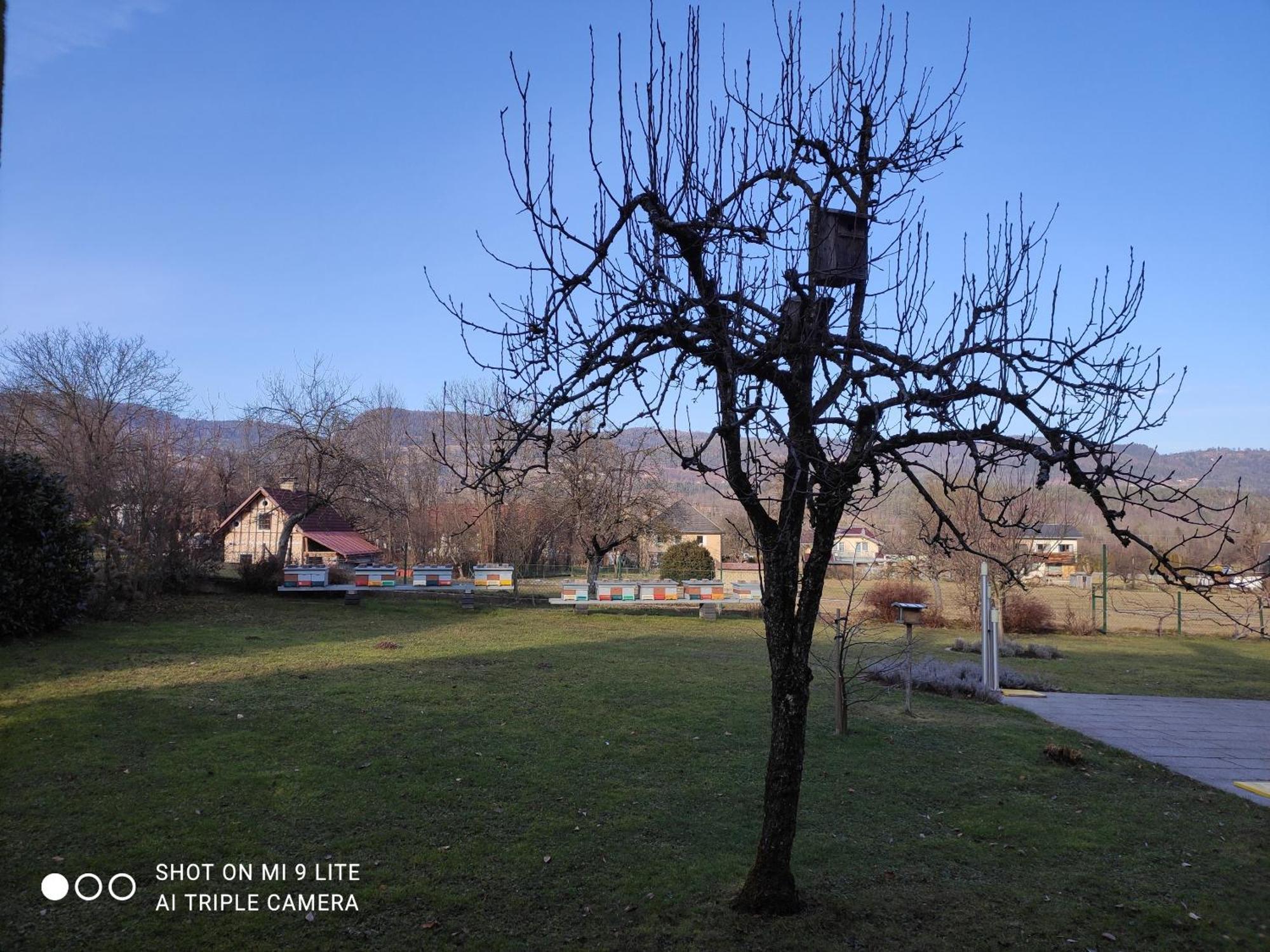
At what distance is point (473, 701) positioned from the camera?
877cm

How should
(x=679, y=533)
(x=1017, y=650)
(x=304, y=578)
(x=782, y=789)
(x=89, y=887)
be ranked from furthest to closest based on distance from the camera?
(x=679, y=533)
(x=304, y=578)
(x=1017, y=650)
(x=89, y=887)
(x=782, y=789)

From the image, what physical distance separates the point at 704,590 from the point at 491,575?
5978 millimetres

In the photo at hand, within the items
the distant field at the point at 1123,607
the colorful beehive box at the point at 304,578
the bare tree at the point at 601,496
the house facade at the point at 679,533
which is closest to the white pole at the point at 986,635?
the distant field at the point at 1123,607

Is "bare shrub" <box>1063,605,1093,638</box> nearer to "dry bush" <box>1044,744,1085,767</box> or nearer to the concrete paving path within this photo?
the concrete paving path

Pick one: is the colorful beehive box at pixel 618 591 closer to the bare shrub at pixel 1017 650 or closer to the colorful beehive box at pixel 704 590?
the colorful beehive box at pixel 704 590

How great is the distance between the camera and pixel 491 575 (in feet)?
69.6

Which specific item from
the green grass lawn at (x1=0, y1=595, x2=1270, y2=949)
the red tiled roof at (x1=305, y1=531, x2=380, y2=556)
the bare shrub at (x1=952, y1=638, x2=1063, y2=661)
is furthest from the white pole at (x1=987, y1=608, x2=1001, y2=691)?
the red tiled roof at (x1=305, y1=531, x2=380, y2=556)

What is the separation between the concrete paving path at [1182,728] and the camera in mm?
7426

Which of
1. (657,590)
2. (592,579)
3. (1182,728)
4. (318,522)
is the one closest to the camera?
(1182,728)

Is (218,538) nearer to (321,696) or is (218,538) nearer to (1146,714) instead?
(321,696)

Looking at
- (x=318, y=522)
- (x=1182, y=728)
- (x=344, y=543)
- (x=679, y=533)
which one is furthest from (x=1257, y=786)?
(x=344, y=543)

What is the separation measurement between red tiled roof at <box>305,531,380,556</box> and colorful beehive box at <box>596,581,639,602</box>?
1195 centimetres

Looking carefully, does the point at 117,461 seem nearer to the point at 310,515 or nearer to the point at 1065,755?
the point at 310,515

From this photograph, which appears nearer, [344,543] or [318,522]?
[318,522]
